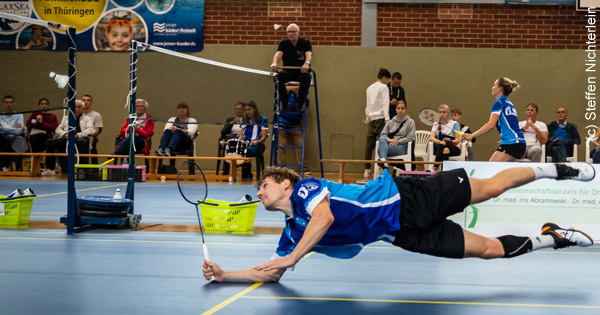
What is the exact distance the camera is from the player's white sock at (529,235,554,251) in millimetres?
4961

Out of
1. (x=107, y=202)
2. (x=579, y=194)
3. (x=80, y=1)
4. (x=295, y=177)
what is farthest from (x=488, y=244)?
(x=80, y=1)

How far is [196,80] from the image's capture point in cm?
1006

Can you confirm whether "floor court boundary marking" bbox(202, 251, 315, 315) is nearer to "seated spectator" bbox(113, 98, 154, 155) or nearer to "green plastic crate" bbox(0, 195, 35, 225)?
"green plastic crate" bbox(0, 195, 35, 225)

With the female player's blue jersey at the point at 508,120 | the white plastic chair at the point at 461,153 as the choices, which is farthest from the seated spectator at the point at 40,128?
the female player's blue jersey at the point at 508,120

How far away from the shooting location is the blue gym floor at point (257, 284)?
164 inches

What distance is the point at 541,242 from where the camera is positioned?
5.00m

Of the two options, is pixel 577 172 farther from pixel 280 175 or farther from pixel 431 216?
pixel 280 175

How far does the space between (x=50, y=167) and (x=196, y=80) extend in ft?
24.6

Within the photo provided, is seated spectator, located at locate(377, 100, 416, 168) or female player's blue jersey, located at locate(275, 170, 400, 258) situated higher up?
seated spectator, located at locate(377, 100, 416, 168)

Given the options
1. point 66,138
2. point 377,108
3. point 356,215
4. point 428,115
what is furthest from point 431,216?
point 428,115

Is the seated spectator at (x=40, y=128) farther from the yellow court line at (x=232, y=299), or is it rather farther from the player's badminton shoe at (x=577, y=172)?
the player's badminton shoe at (x=577, y=172)

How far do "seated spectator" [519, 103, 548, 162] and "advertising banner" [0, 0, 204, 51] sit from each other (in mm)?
8035

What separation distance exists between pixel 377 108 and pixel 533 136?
3289mm

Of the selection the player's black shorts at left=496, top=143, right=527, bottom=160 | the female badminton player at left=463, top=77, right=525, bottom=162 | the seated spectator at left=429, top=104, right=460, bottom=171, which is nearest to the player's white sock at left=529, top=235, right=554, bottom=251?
the female badminton player at left=463, top=77, right=525, bottom=162
